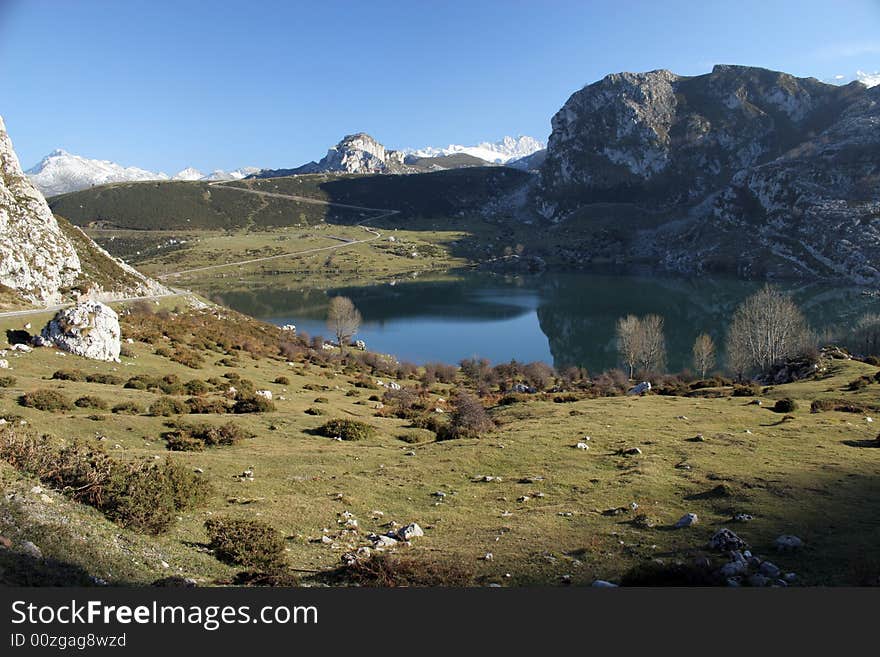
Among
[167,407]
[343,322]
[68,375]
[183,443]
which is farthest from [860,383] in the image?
[343,322]

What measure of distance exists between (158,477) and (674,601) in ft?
41.7

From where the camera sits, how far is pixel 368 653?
777 centimetres

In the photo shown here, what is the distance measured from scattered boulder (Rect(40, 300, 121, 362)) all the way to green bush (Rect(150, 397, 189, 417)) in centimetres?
1326

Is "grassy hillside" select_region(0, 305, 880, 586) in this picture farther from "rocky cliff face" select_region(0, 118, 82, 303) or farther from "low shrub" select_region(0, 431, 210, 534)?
"rocky cliff face" select_region(0, 118, 82, 303)

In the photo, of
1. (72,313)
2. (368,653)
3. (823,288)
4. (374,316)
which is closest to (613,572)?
(368,653)

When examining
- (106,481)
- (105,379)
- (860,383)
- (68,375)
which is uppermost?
(106,481)

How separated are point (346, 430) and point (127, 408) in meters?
11.0

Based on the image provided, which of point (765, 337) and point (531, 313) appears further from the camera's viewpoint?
point (531, 313)

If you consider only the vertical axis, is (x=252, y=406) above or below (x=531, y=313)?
above

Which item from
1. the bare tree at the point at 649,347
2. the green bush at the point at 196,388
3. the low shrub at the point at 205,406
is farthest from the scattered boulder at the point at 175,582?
the bare tree at the point at 649,347

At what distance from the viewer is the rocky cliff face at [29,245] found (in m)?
56.0

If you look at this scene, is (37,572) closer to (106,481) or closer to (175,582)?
(175,582)

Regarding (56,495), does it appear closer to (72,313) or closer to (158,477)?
(158,477)

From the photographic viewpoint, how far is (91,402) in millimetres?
25766
